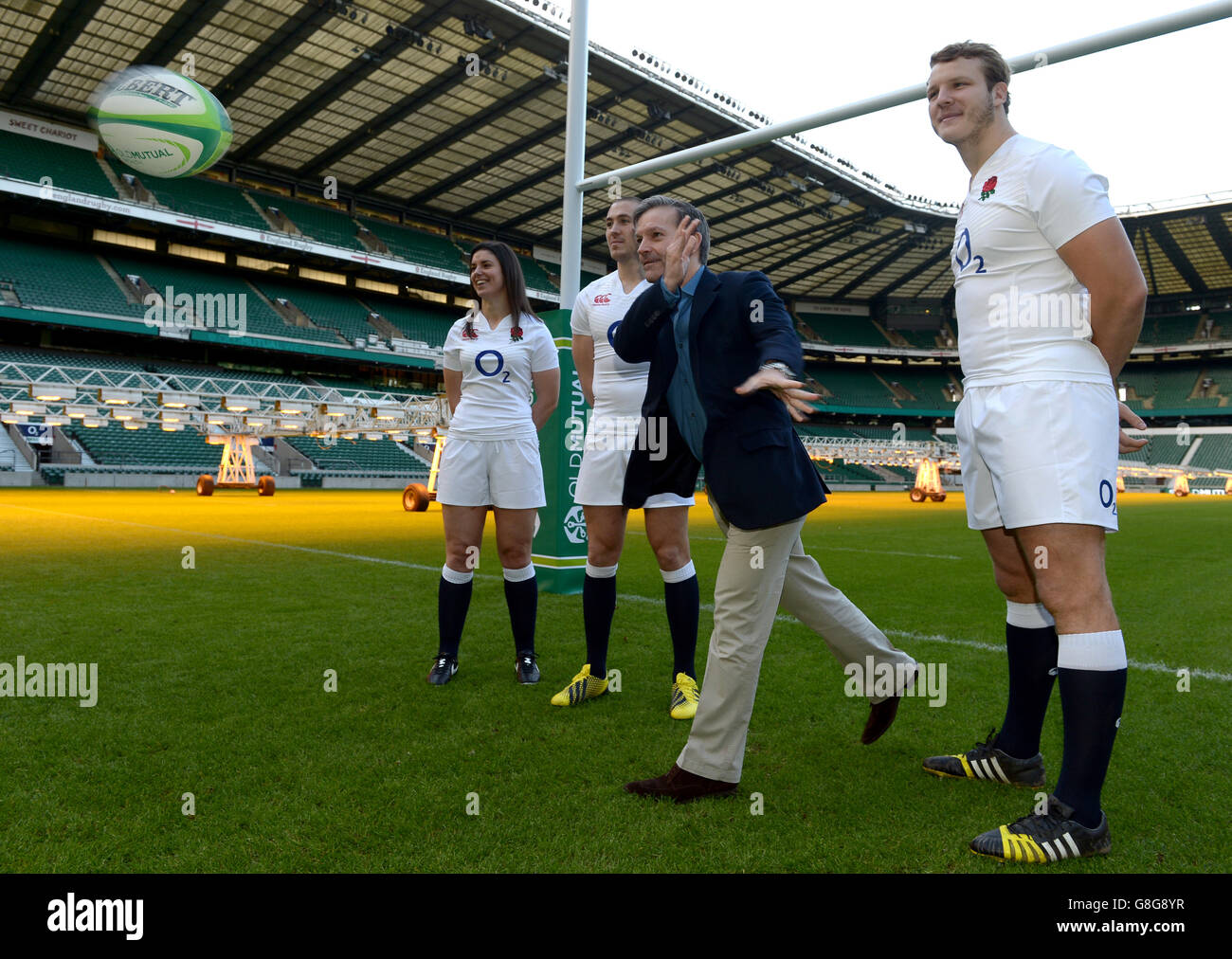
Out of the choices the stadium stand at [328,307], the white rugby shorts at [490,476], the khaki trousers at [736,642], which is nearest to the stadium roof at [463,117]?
the stadium stand at [328,307]

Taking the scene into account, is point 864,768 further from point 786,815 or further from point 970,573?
point 970,573

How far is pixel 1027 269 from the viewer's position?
2254 mm

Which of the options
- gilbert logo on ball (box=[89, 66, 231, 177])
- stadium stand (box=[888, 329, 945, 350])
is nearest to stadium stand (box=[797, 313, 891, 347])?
stadium stand (box=[888, 329, 945, 350])

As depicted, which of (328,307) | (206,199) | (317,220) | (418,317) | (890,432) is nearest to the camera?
(206,199)

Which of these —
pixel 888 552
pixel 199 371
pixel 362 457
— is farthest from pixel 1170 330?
pixel 199 371

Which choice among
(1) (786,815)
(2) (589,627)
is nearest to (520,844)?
(1) (786,815)

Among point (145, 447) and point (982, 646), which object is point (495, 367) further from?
point (145, 447)

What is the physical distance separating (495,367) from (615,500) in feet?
3.11

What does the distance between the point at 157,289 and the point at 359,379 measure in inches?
414

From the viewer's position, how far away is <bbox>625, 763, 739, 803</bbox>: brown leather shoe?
7.63 feet

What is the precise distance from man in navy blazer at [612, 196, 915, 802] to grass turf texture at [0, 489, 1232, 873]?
28 centimetres

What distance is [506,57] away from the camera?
27.5 metres

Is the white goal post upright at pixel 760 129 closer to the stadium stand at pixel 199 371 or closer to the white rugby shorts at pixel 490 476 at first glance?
the white rugby shorts at pixel 490 476
